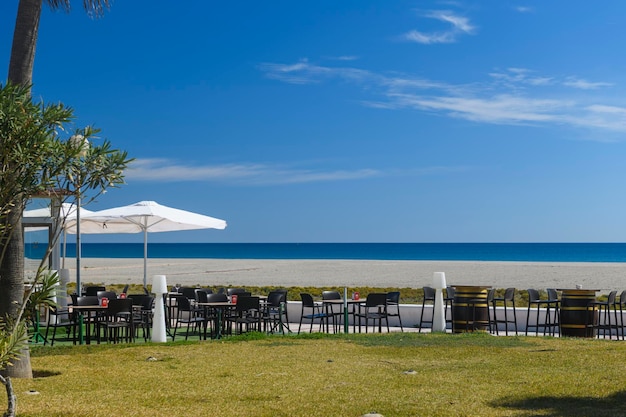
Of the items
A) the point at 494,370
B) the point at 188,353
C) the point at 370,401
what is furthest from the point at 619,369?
the point at 188,353

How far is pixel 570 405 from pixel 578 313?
6426 millimetres

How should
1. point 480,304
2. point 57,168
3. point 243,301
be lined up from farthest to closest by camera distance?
point 480,304, point 243,301, point 57,168

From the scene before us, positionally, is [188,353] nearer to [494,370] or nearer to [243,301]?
[243,301]

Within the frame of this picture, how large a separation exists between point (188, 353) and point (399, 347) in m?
2.98

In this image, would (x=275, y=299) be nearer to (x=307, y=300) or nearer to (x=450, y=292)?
(x=307, y=300)

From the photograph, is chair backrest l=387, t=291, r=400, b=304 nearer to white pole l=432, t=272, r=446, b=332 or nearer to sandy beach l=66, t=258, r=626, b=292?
white pole l=432, t=272, r=446, b=332

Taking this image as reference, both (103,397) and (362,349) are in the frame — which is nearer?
(103,397)

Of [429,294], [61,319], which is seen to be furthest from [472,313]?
[61,319]

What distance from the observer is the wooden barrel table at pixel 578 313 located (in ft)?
43.5

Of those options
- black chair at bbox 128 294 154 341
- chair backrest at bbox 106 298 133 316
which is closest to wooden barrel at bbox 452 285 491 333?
black chair at bbox 128 294 154 341

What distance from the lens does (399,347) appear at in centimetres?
1152

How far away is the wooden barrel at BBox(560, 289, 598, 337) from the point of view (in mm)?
13258

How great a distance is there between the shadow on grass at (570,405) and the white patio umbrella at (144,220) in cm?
1026

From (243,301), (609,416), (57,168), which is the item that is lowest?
(609,416)
